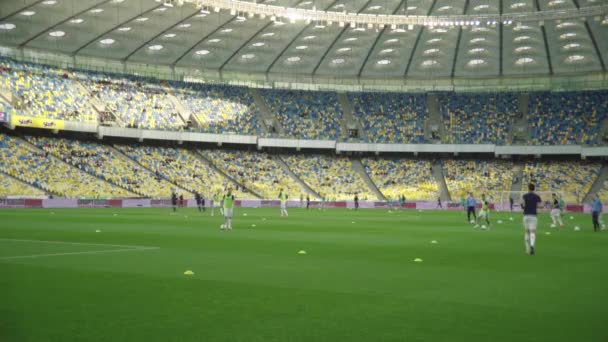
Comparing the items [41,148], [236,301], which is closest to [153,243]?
[236,301]

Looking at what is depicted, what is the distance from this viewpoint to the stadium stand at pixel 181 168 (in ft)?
237

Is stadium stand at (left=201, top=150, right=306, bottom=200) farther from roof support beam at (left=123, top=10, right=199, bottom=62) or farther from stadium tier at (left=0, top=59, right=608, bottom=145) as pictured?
roof support beam at (left=123, top=10, right=199, bottom=62)

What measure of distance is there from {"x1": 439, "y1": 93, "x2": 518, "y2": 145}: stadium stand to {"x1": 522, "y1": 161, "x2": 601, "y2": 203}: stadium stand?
5699 millimetres

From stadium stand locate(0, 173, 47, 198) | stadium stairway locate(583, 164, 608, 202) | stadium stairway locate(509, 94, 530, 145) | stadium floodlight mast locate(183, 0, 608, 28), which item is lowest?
stadium stand locate(0, 173, 47, 198)

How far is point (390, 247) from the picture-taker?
21469 millimetres

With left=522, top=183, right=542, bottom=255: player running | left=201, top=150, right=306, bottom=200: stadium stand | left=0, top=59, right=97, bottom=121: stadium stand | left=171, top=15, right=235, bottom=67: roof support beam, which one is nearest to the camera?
left=522, top=183, right=542, bottom=255: player running

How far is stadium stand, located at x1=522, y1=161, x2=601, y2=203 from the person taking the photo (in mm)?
74875

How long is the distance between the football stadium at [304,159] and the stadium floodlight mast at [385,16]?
21cm

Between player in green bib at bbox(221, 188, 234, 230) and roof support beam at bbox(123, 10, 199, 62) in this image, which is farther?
roof support beam at bbox(123, 10, 199, 62)

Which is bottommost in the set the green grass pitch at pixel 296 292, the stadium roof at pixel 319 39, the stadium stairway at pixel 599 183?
the green grass pitch at pixel 296 292

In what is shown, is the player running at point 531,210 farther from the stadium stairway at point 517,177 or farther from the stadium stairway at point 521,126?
the stadium stairway at point 521,126

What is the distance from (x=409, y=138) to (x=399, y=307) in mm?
76681

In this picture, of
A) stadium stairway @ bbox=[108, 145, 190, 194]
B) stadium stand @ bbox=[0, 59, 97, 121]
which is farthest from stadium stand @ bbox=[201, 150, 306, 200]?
stadium stand @ bbox=[0, 59, 97, 121]

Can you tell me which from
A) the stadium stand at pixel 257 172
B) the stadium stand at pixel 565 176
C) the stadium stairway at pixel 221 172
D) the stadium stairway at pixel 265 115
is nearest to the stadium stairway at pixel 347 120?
the stadium stairway at pixel 265 115
